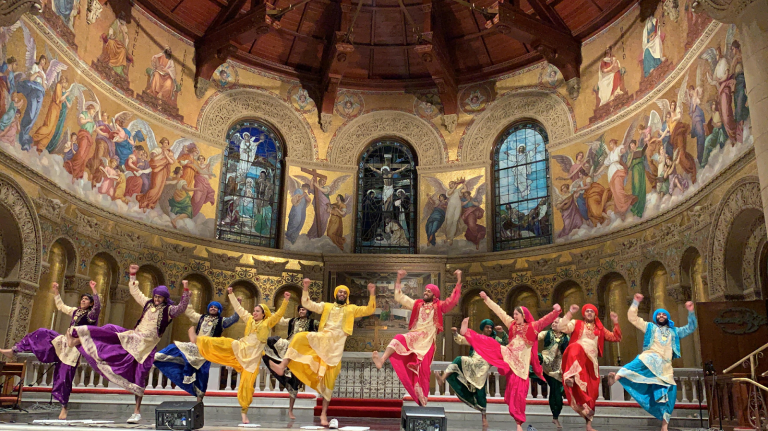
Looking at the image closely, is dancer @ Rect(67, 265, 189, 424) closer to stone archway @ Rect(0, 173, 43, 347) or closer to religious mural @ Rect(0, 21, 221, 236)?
stone archway @ Rect(0, 173, 43, 347)

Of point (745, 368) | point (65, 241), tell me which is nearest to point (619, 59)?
point (745, 368)

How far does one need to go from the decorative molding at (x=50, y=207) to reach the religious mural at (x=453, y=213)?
889 centimetres

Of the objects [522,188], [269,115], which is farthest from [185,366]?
[522,188]

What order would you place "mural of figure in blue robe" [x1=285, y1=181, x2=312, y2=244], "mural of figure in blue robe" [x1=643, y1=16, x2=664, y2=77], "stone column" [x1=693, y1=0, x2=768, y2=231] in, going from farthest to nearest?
"mural of figure in blue robe" [x1=285, y1=181, x2=312, y2=244] → "mural of figure in blue robe" [x1=643, y1=16, x2=664, y2=77] → "stone column" [x1=693, y1=0, x2=768, y2=231]

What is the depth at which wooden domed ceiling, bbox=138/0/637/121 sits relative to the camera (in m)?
15.2

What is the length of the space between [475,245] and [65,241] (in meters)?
9.84

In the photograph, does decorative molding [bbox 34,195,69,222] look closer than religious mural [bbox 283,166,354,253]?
Yes

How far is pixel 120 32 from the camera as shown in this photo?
1412 cm

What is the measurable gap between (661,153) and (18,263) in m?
12.7

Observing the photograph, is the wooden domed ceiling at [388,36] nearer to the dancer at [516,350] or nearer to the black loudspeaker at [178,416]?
the dancer at [516,350]

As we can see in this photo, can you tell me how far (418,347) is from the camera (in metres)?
7.83

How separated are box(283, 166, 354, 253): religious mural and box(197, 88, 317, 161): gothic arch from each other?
649 mm

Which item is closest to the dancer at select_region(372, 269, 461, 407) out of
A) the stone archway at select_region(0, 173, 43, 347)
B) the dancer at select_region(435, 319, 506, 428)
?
the dancer at select_region(435, 319, 506, 428)

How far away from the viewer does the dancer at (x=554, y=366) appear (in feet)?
29.2
